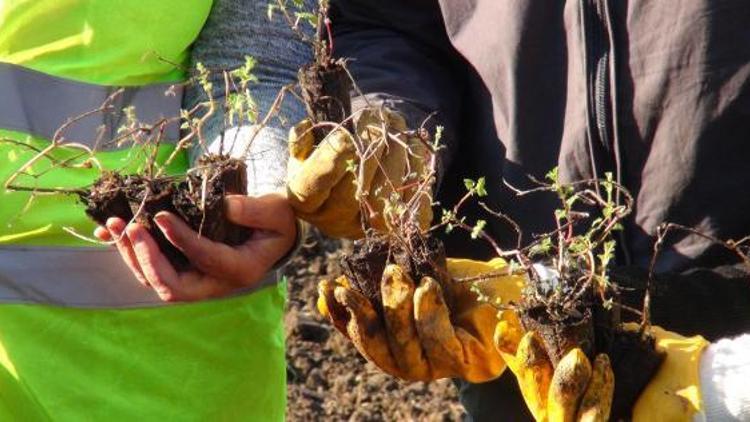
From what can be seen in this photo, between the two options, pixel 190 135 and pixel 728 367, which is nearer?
pixel 728 367

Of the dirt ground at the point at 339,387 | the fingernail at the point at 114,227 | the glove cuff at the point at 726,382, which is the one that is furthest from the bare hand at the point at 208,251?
the dirt ground at the point at 339,387

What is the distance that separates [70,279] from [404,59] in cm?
82

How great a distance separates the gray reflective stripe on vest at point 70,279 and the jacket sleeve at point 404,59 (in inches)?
22.7

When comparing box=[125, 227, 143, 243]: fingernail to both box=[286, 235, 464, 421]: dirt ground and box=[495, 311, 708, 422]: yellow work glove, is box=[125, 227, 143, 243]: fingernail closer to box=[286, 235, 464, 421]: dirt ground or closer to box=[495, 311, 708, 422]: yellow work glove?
box=[495, 311, 708, 422]: yellow work glove

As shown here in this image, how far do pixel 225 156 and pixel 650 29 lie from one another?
80 centimetres

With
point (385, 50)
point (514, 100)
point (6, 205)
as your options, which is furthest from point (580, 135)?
point (6, 205)

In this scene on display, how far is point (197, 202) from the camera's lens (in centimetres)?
227

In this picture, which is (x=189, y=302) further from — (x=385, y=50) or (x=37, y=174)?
(x=385, y=50)

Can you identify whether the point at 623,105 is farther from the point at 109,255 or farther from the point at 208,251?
the point at 109,255

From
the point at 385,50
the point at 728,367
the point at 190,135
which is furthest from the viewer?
the point at 385,50

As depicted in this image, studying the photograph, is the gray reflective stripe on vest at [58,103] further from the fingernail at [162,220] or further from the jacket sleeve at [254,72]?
the fingernail at [162,220]

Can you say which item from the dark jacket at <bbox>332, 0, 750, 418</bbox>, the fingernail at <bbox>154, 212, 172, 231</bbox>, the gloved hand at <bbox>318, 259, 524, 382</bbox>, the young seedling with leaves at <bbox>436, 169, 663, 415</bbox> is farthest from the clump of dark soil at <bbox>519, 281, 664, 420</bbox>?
the fingernail at <bbox>154, 212, 172, 231</bbox>

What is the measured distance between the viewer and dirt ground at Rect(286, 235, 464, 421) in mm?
4020

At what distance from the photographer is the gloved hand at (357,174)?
2254 mm
